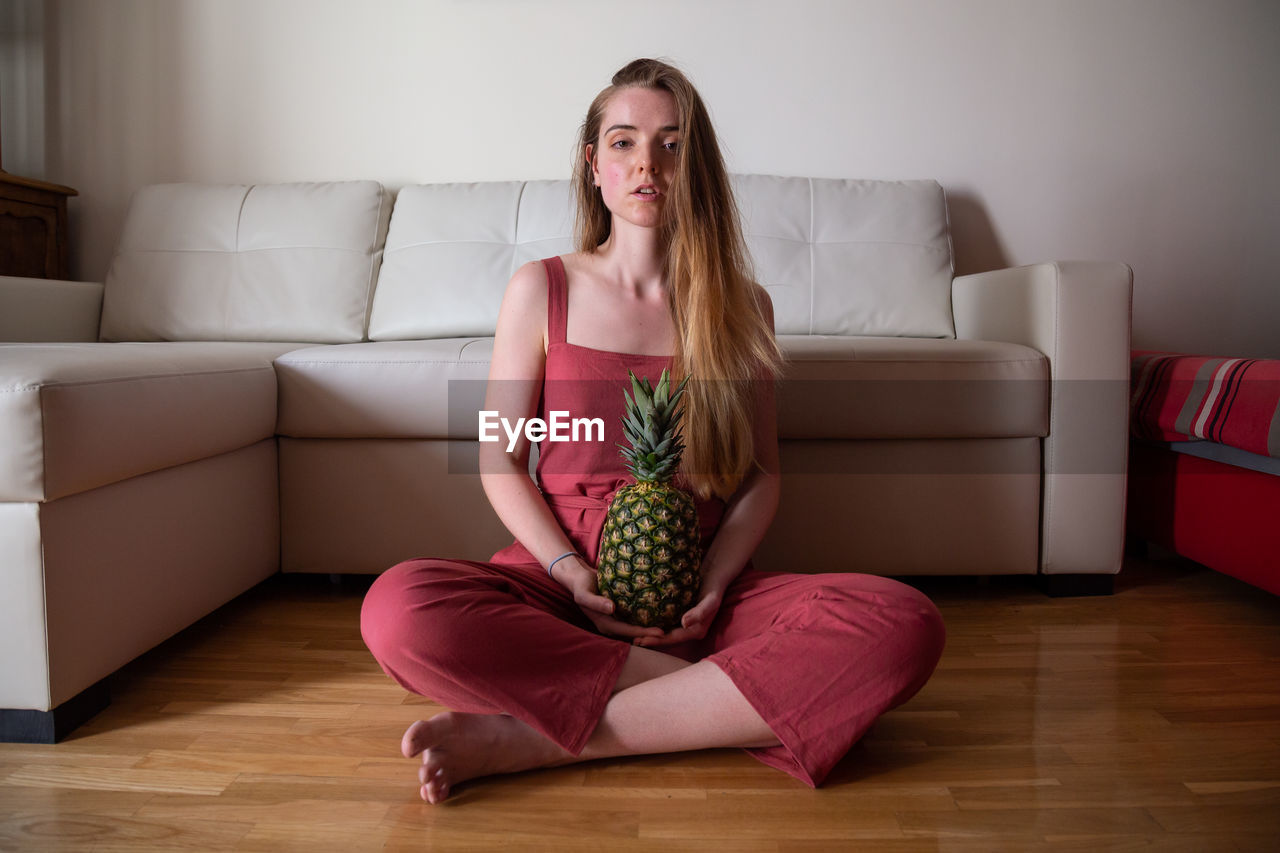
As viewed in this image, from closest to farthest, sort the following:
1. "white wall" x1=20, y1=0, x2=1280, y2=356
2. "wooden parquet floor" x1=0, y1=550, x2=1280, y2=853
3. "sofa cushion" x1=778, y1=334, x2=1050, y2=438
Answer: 1. "wooden parquet floor" x1=0, y1=550, x2=1280, y2=853
2. "sofa cushion" x1=778, y1=334, x2=1050, y2=438
3. "white wall" x1=20, y1=0, x2=1280, y2=356

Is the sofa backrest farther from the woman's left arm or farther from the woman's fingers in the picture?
the woman's fingers

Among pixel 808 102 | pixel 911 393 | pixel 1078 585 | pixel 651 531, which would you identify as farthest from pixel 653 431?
pixel 808 102

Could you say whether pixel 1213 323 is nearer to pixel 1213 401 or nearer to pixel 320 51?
pixel 1213 401

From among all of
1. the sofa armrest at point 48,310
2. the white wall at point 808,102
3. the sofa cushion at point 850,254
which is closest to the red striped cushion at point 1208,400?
the sofa cushion at point 850,254

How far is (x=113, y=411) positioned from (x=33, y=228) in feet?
5.99

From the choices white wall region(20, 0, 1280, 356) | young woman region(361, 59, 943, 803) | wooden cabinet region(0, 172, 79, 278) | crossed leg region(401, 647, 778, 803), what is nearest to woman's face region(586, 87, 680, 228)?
young woman region(361, 59, 943, 803)

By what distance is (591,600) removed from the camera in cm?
112

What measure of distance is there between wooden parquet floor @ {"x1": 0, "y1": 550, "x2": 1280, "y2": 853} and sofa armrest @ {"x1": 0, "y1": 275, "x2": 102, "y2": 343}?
1130 mm

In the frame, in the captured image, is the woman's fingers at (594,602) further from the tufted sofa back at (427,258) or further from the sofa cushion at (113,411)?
the tufted sofa back at (427,258)

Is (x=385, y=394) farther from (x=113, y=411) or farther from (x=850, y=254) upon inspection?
(x=850, y=254)

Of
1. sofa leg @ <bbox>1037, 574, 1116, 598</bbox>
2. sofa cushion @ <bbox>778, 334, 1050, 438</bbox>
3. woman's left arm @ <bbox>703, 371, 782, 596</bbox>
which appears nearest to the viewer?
woman's left arm @ <bbox>703, 371, 782, 596</bbox>

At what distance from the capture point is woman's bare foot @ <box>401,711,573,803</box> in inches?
39.6

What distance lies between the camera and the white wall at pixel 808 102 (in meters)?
2.58

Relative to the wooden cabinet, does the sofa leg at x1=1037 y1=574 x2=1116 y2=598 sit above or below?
below
